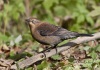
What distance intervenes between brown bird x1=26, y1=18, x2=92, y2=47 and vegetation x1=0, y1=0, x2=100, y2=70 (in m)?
0.34

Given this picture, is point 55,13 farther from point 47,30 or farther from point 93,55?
point 93,55

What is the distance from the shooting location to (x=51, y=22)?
41.8 ft

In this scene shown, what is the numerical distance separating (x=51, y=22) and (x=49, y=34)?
4.19 meters

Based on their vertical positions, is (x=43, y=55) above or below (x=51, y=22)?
below

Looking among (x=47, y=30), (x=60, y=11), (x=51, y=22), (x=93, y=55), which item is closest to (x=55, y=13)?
(x=60, y=11)

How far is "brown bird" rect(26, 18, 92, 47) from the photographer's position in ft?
27.5

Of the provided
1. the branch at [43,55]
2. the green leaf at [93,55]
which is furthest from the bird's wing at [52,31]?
the green leaf at [93,55]

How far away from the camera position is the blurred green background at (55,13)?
11.9m

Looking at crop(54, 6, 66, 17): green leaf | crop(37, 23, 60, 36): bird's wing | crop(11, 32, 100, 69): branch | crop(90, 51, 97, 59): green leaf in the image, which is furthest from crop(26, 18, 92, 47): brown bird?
crop(54, 6, 66, 17): green leaf

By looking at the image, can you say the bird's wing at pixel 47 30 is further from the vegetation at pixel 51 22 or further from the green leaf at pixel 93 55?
the green leaf at pixel 93 55

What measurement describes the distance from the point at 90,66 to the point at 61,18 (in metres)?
5.55

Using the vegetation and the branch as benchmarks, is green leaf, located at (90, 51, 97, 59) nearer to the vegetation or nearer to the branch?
the vegetation

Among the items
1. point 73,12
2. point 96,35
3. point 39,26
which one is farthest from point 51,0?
point 96,35

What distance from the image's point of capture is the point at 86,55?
8.33 metres
